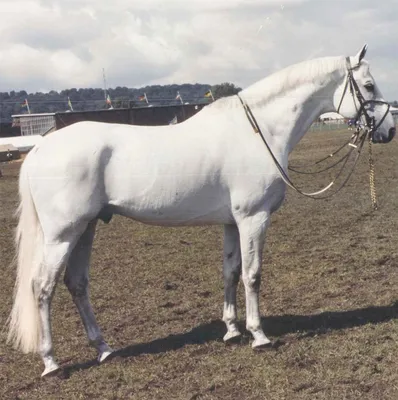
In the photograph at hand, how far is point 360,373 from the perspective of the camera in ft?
15.2

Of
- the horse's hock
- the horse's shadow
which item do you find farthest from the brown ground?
the horse's hock

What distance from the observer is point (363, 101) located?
5645 mm

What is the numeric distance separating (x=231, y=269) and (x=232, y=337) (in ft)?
2.04

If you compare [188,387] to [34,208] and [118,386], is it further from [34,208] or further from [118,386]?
[34,208]

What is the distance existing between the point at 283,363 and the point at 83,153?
2.34m

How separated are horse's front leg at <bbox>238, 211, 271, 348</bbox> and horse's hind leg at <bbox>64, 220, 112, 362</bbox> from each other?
4.28 feet

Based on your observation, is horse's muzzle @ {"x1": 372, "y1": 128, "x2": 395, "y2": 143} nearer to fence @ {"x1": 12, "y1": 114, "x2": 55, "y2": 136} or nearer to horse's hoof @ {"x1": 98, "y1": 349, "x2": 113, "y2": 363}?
horse's hoof @ {"x1": 98, "y1": 349, "x2": 113, "y2": 363}

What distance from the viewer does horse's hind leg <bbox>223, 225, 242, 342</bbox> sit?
18.9 ft

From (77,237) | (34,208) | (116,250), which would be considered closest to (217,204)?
(77,237)

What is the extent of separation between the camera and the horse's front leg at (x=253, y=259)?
5363 millimetres

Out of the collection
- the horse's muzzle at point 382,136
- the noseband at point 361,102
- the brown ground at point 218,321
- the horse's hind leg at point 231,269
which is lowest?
the brown ground at point 218,321

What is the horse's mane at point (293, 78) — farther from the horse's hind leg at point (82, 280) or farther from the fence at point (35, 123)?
the fence at point (35, 123)

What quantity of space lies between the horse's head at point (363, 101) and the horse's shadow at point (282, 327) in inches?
68.5

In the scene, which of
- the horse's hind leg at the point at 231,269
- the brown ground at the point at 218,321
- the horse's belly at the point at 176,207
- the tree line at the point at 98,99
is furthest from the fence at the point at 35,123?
the horse's belly at the point at 176,207
